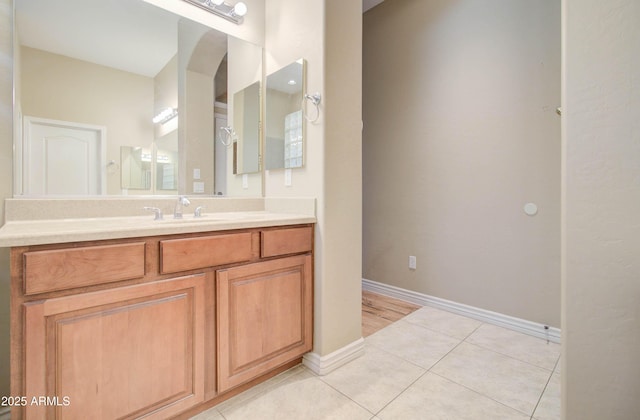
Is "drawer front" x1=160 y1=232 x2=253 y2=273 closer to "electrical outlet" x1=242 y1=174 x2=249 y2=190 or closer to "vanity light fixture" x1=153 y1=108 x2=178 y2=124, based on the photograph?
"electrical outlet" x1=242 y1=174 x2=249 y2=190

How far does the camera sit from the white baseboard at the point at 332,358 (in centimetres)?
173

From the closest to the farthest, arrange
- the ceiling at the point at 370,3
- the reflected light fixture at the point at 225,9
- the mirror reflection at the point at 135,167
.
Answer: the mirror reflection at the point at 135,167, the reflected light fixture at the point at 225,9, the ceiling at the point at 370,3

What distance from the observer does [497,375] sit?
5.60 feet

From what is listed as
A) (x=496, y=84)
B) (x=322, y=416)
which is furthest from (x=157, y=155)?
(x=496, y=84)

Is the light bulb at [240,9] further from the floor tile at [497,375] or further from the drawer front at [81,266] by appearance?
the floor tile at [497,375]

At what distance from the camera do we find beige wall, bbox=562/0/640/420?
37.0 inches

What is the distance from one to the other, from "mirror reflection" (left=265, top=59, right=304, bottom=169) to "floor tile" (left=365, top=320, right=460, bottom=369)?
53.3 inches

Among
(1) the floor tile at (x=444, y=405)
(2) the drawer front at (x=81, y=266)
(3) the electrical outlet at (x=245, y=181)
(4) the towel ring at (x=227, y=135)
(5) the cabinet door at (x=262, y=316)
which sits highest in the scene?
(4) the towel ring at (x=227, y=135)

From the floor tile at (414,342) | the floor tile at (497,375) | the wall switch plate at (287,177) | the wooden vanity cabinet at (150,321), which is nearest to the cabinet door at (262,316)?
the wooden vanity cabinet at (150,321)

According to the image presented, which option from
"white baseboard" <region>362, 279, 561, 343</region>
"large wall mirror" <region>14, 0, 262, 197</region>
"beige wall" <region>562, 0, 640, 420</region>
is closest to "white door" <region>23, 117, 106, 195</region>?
"large wall mirror" <region>14, 0, 262, 197</region>

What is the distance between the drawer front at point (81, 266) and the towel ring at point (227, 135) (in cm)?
119

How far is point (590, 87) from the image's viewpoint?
100cm

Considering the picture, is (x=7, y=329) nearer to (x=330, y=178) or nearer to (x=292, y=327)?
(x=292, y=327)

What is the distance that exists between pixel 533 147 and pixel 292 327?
2.05m
